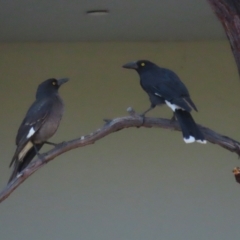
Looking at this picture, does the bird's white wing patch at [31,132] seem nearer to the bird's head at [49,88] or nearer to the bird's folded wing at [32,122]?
the bird's folded wing at [32,122]

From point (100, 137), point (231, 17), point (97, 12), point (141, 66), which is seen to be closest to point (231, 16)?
point (231, 17)

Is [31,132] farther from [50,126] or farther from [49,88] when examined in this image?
[49,88]

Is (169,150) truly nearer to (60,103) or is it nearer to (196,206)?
(196,206)

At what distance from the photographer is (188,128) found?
3631mm

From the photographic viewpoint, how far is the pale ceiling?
5445 millimetres

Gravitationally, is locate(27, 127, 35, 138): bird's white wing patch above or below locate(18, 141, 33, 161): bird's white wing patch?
above

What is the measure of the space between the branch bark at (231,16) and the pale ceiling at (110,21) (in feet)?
6.90

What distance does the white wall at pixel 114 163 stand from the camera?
6.28 metres

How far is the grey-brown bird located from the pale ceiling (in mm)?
852

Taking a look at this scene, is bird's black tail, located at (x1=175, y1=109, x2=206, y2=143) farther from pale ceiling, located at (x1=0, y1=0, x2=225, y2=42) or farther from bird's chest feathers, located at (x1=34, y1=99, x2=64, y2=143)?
pale ceiling, located at (x1=0, y1=0, x2=225, y2=42)

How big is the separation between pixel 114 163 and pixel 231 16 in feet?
10.4

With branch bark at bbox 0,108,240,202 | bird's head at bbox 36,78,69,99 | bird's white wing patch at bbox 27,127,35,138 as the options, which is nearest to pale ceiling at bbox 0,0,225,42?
bird's head at bbox 36,78,69,99

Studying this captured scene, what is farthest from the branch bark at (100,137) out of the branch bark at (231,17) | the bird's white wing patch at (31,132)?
the bird's white wing patch at (31,132)

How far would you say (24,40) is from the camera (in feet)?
20.8
